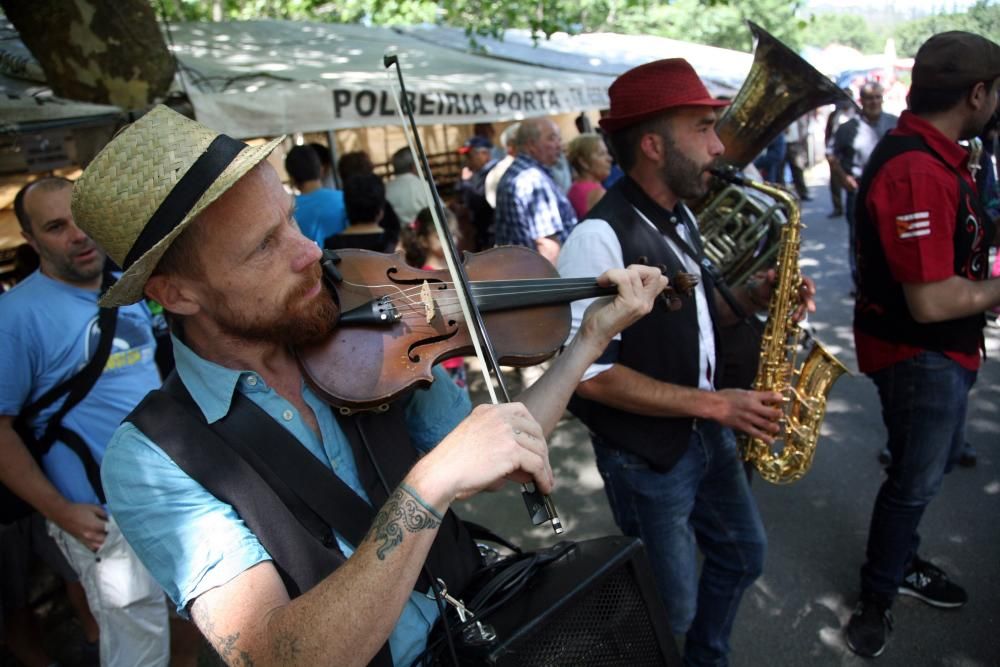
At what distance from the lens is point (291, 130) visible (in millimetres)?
4219

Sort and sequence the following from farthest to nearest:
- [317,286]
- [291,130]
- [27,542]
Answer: [291,130], [27,542], [317,286]

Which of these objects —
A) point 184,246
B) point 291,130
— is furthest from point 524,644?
point 291,130

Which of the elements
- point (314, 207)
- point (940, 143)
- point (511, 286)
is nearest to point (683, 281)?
point (511, 286)

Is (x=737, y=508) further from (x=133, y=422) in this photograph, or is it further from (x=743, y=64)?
(x=743, y=64)

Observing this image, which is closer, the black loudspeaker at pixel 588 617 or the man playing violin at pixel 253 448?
the man playing violin at pixel 253 448

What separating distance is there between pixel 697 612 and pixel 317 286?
6.45 feet

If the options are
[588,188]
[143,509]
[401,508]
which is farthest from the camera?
[588,188]

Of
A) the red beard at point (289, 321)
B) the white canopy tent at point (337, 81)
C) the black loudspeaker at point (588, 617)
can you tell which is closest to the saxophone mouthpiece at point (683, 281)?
the black loudspeaker at point (588, 617)

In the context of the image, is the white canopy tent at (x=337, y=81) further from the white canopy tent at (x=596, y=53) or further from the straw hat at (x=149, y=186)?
the straw hat at (x=149, y=186)

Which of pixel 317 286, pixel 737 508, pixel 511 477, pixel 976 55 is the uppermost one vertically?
pixel 976 55

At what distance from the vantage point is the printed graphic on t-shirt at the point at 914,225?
7.69ft

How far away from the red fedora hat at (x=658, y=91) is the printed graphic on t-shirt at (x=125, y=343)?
1.96m

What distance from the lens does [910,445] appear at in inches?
Answer: 103

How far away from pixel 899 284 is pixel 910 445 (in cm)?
61
